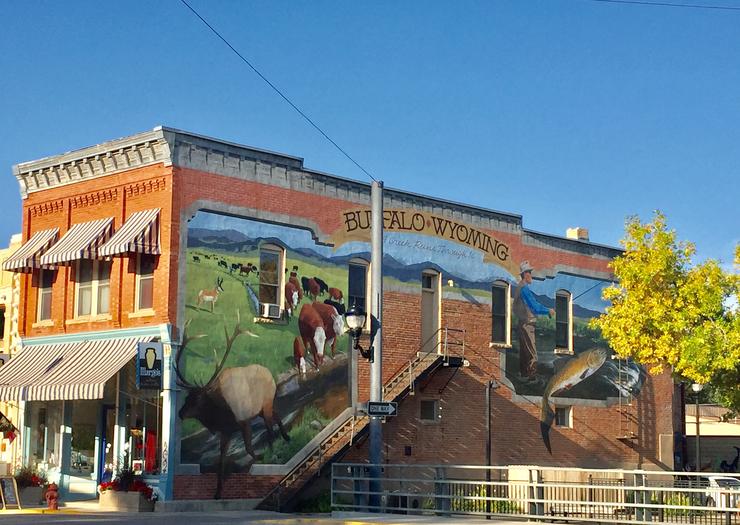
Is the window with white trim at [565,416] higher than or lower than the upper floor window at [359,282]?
lower

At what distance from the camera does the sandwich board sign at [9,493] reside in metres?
28.5

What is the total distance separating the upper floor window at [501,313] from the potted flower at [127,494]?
1426cm

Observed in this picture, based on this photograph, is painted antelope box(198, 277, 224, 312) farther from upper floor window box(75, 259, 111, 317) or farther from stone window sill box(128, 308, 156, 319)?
upper floor window box(75, 259, 111, 317)

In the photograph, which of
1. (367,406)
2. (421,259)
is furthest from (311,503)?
(421,259)

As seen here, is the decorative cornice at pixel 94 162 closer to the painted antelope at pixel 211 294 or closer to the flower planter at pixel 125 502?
the painted antelope at pixel 211 294

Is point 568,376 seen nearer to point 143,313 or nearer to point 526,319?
point 526,319

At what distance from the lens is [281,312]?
3212 centimetres

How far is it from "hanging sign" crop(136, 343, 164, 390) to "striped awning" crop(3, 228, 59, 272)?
589 centimetres

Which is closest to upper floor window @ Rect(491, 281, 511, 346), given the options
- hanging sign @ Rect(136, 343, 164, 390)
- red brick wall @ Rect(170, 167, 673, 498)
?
red brick wall @ Rect(170, 167, 673, 498)

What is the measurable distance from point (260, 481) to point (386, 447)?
5.12m

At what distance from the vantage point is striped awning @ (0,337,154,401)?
96.5 ft

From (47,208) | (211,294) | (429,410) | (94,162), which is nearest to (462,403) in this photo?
(429,410)

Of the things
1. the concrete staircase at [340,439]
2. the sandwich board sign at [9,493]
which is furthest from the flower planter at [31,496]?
the concrete staircase at [340,439]

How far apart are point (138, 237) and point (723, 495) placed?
51.6 feet
